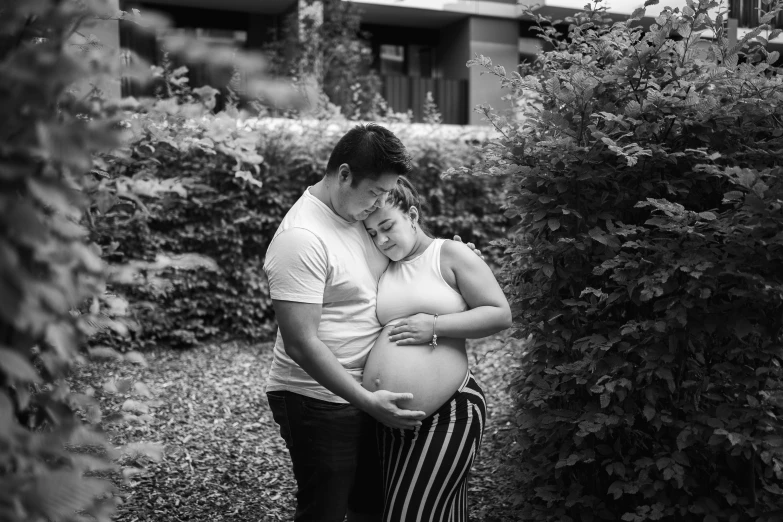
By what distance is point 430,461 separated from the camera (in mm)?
2715

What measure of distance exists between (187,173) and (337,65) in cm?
602

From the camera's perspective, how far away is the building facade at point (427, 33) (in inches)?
585

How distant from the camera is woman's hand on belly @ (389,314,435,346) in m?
2.71

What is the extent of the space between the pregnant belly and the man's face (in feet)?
1.55

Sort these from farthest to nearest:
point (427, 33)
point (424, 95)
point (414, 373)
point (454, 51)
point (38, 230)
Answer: point (427, 33)
point (454, 51)
point (424, 95)
point (414, 373)
point (38, 230)

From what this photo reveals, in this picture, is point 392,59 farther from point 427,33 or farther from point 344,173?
point 344,173

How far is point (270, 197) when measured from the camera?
8.41 metres

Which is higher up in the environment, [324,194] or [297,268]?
[324,194]

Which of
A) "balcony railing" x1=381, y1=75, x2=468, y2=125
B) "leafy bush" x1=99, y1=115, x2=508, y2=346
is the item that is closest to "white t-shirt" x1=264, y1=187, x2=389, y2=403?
"leafy bush" x1=99, y1=115, x2=508, y2=346

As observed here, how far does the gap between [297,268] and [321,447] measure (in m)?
0.67

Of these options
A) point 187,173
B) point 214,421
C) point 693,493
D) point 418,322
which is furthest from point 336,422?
point 187,173

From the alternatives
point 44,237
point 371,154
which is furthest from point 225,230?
point 44,237

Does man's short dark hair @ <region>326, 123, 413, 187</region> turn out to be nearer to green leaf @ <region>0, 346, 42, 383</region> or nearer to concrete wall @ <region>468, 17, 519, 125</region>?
green leaf @ <region>0, 346, 42, 383</region>

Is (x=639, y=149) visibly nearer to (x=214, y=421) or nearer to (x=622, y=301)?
(x=622, y=301)
